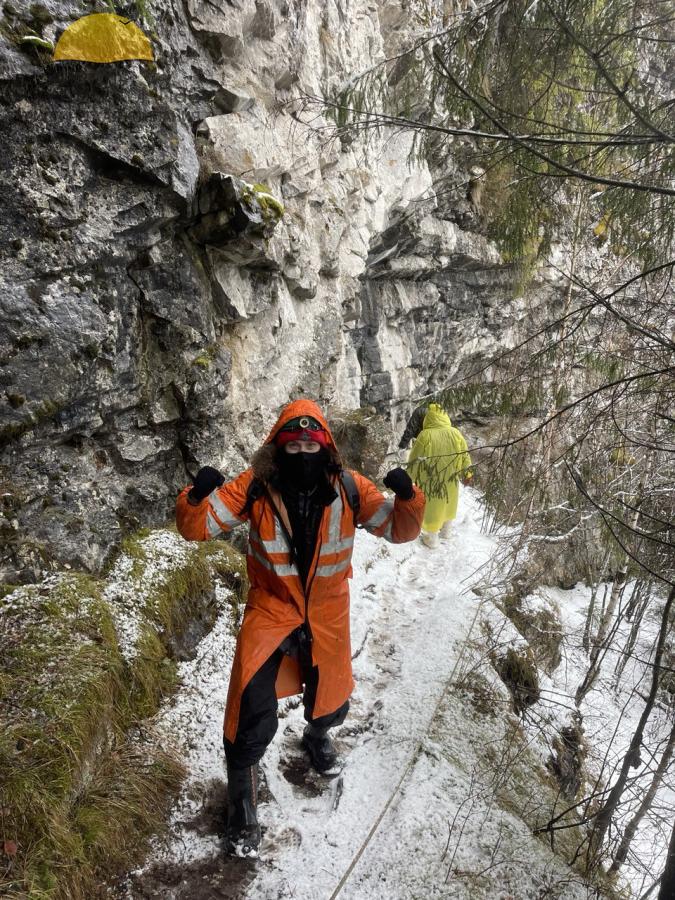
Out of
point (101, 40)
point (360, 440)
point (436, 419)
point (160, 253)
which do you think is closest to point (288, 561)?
point (160, 253)

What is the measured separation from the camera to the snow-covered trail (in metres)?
2.64

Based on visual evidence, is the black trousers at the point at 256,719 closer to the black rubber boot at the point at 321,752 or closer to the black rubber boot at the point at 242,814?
the black rubber boot at the point at 242,814

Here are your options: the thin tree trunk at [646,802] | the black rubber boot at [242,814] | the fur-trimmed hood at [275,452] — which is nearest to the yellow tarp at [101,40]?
the fur-trimmed hood at [275,452]

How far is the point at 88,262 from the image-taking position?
373 centimetres

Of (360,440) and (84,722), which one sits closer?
(84,722)

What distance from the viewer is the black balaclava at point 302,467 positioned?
2902mm

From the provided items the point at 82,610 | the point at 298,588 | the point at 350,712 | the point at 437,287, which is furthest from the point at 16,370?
the point at 437,287

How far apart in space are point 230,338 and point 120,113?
7.68ft

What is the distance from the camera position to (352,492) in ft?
9.77

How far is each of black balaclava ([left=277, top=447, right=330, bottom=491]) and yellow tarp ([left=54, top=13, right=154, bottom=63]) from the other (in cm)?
318

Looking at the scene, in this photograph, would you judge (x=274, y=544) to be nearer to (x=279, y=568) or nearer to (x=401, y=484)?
(x=279, y=568)

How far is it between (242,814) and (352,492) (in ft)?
6.43

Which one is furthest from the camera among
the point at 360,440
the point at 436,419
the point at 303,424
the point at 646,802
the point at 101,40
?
the point at 360,440

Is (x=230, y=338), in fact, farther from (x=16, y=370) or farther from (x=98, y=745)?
(x=98, y=745)
